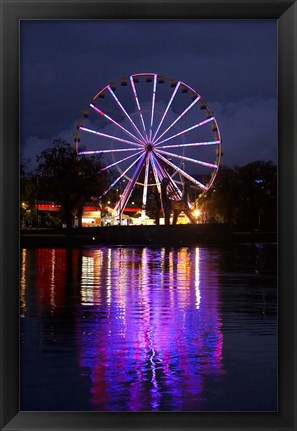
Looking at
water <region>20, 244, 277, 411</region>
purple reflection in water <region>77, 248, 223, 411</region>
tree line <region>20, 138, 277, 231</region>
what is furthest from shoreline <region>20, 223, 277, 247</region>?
water <region>20, 244, 277, 411</region>

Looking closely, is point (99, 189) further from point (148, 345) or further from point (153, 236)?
point (148, 345)

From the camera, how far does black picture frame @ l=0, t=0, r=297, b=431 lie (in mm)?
5777

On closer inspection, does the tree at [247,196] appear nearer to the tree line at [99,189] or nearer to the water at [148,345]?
the tree line at [99,189]

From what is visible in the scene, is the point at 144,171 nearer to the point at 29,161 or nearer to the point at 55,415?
the point at 29,161

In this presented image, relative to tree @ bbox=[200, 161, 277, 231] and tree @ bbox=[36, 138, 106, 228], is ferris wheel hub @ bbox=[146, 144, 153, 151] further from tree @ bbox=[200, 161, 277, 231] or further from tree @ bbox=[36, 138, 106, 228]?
tree @ bbox=[200, 161, 277, 231]

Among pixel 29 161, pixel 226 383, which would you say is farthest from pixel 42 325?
pixel 29 161

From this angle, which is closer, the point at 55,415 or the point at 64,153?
the point at 55,415

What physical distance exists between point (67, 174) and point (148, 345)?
4857cm

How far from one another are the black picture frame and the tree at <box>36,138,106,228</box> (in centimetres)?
5127

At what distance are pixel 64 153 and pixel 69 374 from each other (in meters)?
51.2
